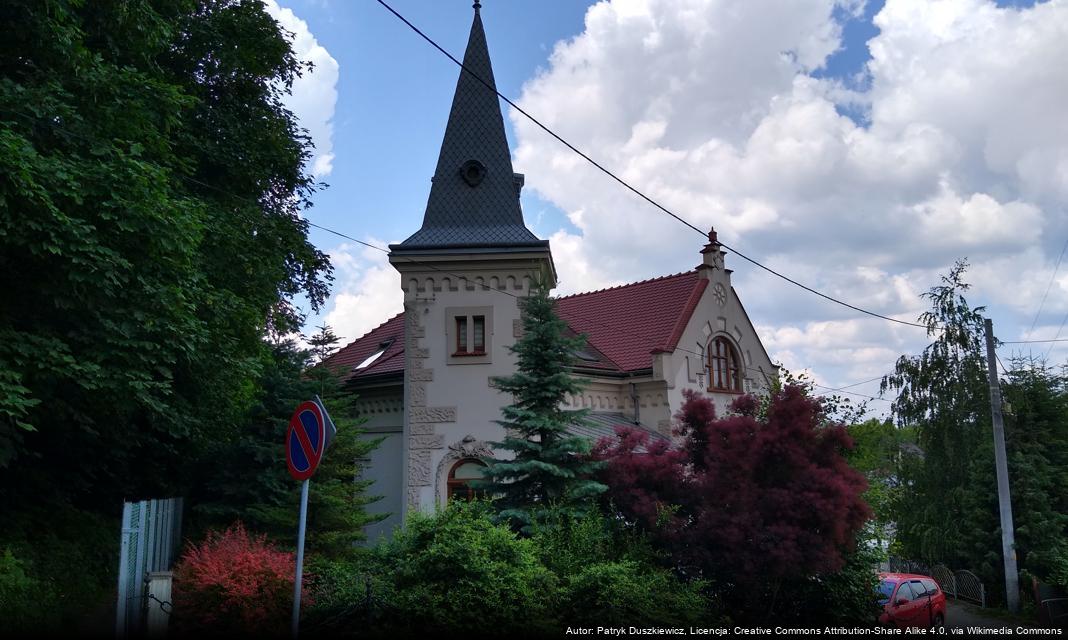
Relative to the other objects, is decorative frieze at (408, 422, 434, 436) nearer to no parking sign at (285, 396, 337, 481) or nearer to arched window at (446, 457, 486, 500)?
arched window at (446, 457, 486, 500)

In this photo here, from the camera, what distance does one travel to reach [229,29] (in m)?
18.4

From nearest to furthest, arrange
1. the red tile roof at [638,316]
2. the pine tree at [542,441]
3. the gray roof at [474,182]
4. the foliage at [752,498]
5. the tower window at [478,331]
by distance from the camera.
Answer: the foliage at [752,498], the pine tree at [542,441], the tower window at [478,331], the gray roof at [474,182], the red tile roof at [638,316]

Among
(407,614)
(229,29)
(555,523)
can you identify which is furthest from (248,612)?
(229,29)

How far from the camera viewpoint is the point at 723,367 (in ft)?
84.9

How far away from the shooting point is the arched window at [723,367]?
25422 millimetres

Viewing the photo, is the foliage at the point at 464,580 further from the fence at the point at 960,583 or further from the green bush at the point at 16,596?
the fence at the point at 960,583

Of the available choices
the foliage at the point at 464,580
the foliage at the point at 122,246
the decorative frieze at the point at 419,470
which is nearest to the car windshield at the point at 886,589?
the foliage at the point at 464,580

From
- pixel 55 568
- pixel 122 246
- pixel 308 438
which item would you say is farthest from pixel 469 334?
pixel 308 438

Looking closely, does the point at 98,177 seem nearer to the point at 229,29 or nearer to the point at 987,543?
the point at 229,29

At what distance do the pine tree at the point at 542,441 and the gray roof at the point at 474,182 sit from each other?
484cm

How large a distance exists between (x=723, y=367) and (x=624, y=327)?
3.35 metres

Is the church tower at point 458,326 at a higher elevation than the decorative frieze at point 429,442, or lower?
higher

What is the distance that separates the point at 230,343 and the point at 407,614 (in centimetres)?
756

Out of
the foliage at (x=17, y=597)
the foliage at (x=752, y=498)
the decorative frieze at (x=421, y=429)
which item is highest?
the decorative frieze at (x=421, y=429)
